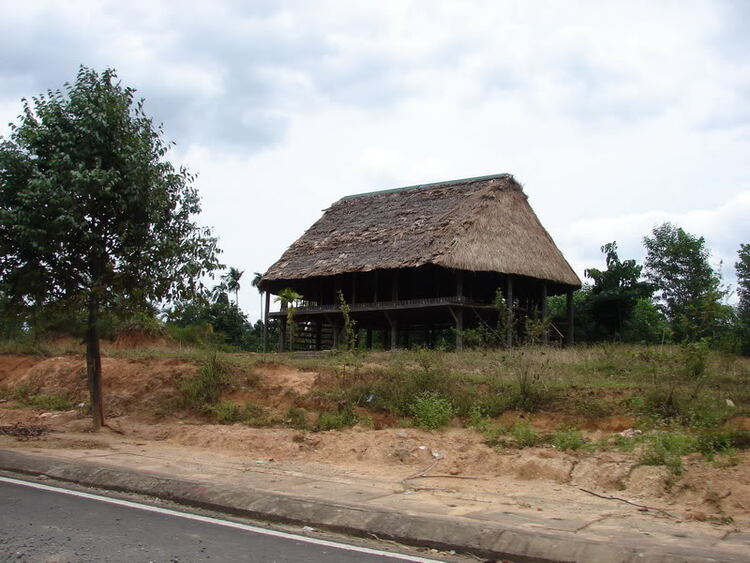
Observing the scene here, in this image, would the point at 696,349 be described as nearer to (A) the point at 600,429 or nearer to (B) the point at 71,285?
(A) the point at 600,429

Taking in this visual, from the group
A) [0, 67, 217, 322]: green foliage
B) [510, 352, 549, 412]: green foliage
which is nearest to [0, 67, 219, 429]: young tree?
[0, 67, 217, 322]: green foliage

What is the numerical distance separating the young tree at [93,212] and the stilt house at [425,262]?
990 cm

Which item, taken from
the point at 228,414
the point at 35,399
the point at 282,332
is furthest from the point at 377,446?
the point at 282,332

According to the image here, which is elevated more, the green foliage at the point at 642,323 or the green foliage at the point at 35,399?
the green foliage at the point at 642,323

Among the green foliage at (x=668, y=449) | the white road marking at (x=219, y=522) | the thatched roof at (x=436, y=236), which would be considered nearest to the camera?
the white road marking at (x=219, y=522)

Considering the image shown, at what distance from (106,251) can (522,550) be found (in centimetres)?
805

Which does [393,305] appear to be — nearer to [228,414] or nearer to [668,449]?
[228,414]

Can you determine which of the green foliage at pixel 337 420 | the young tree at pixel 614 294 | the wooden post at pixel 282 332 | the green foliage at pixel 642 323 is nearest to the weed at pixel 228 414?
the green foliage at pixel 337 420

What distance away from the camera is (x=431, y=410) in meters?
9.93

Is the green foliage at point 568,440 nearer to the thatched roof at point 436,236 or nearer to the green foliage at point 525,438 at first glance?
the green foliage at point 525,438

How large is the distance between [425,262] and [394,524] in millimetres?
14451

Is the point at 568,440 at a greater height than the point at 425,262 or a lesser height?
lesser

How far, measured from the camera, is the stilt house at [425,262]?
69.8 feet

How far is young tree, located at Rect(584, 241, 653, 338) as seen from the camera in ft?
85.6
